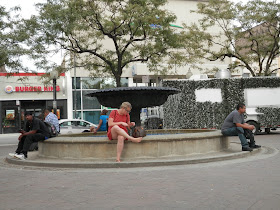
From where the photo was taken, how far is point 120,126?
8930 millimetres

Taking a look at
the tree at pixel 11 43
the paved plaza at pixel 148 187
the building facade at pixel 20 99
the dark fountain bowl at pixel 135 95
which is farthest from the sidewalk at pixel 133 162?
the building facade at pixel 20 99

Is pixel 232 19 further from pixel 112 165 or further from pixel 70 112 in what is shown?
pixel 112 165

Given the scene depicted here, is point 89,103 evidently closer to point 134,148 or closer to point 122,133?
point 134,148

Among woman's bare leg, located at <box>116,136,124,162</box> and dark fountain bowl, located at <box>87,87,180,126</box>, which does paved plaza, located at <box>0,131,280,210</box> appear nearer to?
woman's bare leg, located at <box>116,136,124,162</box>

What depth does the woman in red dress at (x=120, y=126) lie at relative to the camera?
860 cm

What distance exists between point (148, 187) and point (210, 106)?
584 inches

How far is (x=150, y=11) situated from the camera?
779 inches

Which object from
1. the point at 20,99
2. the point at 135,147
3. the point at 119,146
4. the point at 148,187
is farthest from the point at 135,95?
the point at 20,99

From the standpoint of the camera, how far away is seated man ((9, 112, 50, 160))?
9.75 m

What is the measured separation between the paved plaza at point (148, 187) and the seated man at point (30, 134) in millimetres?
1292

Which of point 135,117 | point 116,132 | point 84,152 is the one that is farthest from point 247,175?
point 135,117

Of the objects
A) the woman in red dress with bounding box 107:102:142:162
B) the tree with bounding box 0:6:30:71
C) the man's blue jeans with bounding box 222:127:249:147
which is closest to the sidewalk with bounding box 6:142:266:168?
the woman in red dress with bounding box 107:102:142:162

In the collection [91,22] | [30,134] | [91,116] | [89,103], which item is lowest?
Result: [30,134]

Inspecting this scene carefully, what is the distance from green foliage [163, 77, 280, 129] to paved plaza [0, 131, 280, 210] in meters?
11.5
